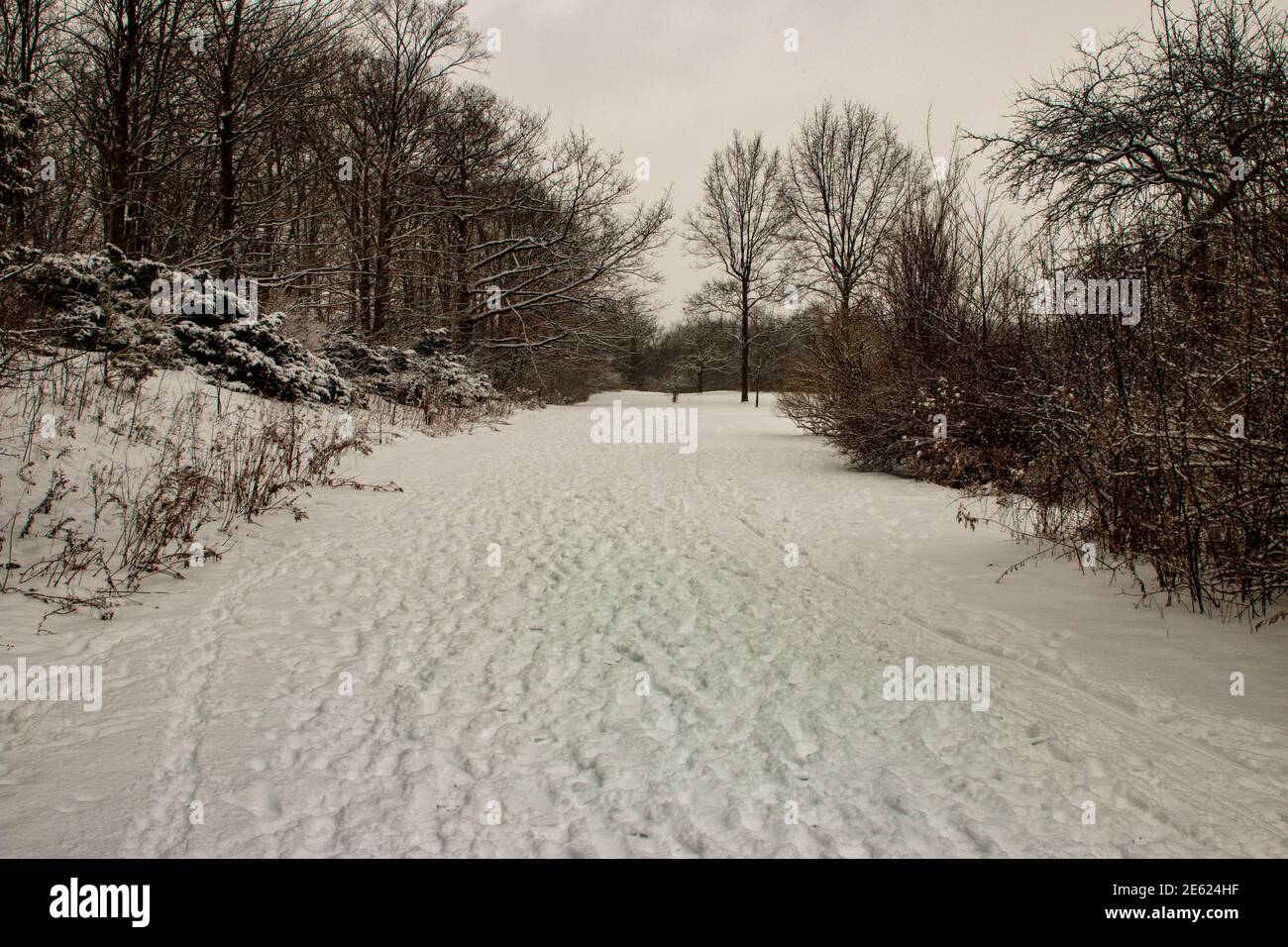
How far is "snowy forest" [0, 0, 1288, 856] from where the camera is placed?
257 cm

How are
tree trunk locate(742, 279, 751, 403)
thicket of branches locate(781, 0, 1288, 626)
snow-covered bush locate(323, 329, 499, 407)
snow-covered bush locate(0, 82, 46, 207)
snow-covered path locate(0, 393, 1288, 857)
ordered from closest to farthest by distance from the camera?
snow-covered path locate(0, 393, 1288, 857), thicket of branches locate(781, 0, 1288, 626), snow-covered bush locate(0, 82, 46, 207), snow-covered bush locate(323, 329, 499, 407), tree trunk locate(742, 279, 751, 403)

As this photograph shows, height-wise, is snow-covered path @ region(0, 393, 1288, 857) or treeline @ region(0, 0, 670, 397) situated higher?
treeline @ region(0, 0, 670, 397)

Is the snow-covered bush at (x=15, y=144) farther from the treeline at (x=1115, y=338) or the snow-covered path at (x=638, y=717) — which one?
the treeline at (x=1115, y=338)

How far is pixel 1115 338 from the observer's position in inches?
190

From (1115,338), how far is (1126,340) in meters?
0.08

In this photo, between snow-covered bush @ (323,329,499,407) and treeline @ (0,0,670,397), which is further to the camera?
snow-covered bush @ (323,329,499,407)

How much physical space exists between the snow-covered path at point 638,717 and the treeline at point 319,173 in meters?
4.83

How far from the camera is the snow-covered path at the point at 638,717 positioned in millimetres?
2166

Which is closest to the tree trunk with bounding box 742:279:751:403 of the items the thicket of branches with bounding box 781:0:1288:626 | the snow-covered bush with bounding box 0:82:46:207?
the thicket of branches with bounding box 781:0:1288:626

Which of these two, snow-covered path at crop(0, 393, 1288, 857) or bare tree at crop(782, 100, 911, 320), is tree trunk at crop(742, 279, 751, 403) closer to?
bare tree at crop(782, 100, 911, 320)

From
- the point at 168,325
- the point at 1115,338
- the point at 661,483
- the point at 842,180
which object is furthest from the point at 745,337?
the point at 1115,338

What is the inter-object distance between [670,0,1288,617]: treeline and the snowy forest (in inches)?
1.8
